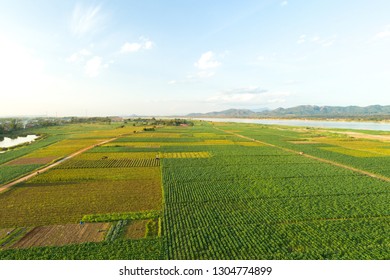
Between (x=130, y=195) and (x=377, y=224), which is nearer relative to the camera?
(x=377, y=224)

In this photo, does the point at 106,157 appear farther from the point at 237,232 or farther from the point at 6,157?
the point at 237,232

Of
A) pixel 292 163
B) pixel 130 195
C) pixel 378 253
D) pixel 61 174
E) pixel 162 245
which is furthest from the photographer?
pixel 292 163

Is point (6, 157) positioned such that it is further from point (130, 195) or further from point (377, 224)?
point (377, 224)

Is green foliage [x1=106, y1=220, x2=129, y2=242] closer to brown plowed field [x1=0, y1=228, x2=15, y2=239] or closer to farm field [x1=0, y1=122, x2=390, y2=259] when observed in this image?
farm field [x1=0, y1=122, x2=390, y2=259]

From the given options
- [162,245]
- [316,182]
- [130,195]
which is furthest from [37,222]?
[316,182]

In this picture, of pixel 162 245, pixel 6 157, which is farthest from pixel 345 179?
pixel 6 157

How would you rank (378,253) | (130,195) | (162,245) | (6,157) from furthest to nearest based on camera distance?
(6,157) < (130,195) < (162,245) < (378,253)

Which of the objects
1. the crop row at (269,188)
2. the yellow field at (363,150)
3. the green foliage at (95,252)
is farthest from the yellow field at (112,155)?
the yellow field at (363,150)

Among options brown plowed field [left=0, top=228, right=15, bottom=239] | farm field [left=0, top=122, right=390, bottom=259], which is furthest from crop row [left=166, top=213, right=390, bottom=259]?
brown plowed field [left=0, top=228, right=15, bottom=239]
